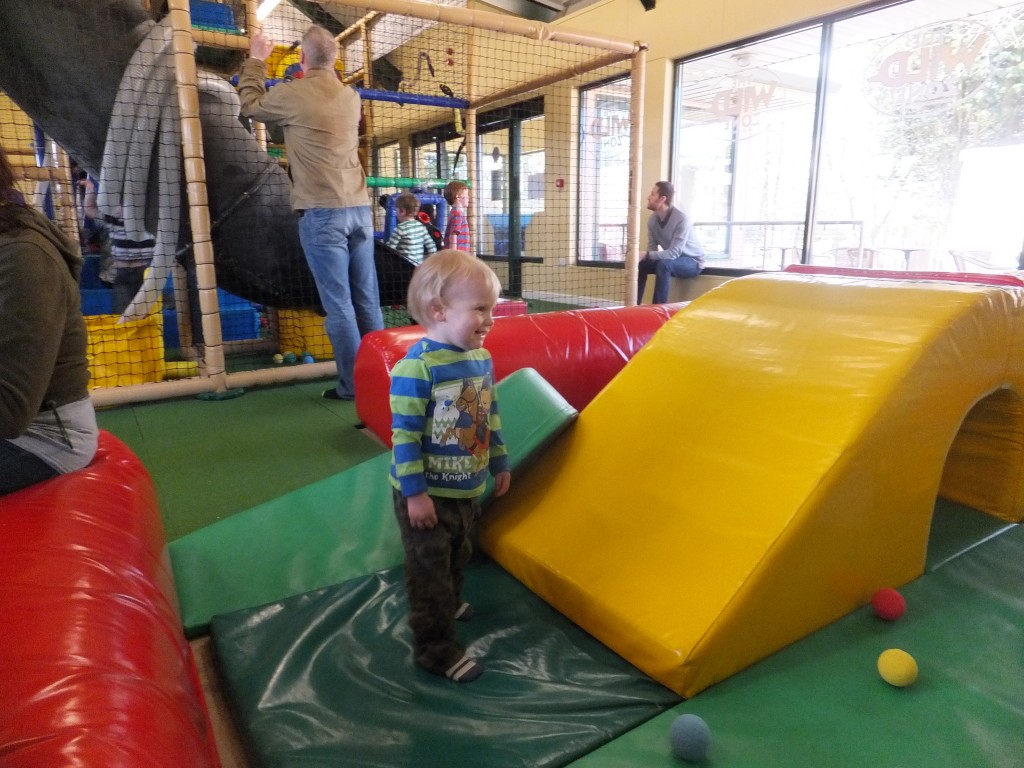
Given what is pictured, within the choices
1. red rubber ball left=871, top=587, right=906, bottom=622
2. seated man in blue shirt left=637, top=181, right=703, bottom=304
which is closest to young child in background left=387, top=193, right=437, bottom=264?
seated man in blue shirt left=637, top=181, right=703, bottom=304

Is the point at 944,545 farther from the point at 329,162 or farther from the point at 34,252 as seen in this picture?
the point at 329,162

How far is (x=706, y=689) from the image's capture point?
1.30m

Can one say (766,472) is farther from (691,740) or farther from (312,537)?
(312,537)

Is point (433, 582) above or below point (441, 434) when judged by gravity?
below

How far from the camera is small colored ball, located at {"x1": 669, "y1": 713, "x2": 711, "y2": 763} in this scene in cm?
111

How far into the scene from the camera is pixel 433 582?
1361mm

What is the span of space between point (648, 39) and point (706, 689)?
618 cm

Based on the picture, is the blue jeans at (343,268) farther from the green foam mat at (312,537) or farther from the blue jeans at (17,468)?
the blue jeans at (17,468)

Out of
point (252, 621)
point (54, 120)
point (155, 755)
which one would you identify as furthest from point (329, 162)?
point (155, 755)

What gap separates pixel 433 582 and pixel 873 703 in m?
0.86

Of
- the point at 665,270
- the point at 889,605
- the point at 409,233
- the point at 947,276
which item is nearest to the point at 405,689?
the point at 889,605

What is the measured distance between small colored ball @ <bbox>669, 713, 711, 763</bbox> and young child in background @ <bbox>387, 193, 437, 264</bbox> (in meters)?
4.00

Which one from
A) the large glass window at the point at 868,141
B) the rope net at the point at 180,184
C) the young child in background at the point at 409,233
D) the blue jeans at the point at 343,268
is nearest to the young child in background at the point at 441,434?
the blue jeans at the point at 343,268

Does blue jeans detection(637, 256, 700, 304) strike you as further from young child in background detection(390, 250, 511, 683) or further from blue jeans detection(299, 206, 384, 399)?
young child in background detection(390, 250, 511, 683)
